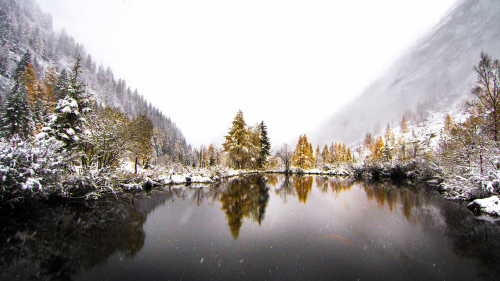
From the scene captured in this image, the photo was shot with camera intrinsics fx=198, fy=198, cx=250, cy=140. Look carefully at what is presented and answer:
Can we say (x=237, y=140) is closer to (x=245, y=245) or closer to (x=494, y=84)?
(x=494, y=84)

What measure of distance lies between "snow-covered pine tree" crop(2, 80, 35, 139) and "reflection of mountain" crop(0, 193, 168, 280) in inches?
1310

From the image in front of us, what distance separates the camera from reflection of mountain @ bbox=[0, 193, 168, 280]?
4309mm

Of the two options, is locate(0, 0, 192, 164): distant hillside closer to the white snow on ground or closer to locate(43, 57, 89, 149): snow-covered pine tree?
locate(43, 57, 89, 149): snow-covered pine tree

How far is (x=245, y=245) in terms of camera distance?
5703 millimetres

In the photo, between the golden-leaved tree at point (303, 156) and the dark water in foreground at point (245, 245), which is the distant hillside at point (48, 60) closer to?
the dark water in foreground at point (245, 245)

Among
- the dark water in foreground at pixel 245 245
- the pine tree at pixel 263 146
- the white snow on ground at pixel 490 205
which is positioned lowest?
the dark water in foreground at pixel 245 245

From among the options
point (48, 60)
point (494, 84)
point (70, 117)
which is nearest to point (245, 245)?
point (70, 117)

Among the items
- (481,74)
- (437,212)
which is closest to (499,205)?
(437,212)

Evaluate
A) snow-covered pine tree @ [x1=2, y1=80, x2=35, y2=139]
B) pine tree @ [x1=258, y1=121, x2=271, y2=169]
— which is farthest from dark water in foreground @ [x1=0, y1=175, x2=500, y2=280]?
pine tree @ [x1=258, y1=121, x2=271, y2=169]

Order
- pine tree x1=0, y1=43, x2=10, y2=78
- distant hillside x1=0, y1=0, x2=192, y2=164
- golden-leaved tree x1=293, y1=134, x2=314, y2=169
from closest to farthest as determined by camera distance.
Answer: golden-leaved tree x1=293, y1=134, x2=314, y2=169 < pine tree x1=0, y1=43, x2=10, y2=78 < distant hillside x1=0, y1=0, x2=192, y2=164

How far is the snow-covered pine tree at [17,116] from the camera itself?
29.8 metres

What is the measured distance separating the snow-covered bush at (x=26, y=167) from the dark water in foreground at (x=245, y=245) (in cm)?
118

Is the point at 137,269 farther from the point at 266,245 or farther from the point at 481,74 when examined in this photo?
the point at 481,74

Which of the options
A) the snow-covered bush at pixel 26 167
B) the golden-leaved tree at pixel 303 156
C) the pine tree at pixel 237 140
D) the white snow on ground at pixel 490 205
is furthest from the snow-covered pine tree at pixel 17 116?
the golden-leaved tree at pixel 303 156
